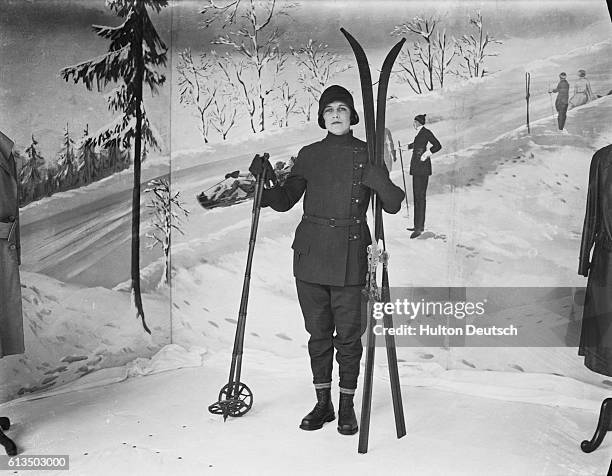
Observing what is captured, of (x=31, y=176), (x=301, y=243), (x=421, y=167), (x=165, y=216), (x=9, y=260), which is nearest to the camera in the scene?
(x=9, y=260)

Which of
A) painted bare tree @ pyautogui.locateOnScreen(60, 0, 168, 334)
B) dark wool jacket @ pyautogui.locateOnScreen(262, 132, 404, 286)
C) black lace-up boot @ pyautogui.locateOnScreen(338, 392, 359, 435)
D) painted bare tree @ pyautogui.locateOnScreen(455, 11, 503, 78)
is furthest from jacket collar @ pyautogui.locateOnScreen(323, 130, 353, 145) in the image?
painted bare tree @ pyautogui.locateOnScreen(60, 0, 168, 334)

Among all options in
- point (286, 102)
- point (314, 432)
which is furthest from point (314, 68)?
point (314, 432)

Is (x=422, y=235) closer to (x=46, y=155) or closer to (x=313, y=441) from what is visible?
(x=313, y=441)

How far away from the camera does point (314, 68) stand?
10.7 feet

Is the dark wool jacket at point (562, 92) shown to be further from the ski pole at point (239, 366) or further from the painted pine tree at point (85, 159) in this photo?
the painted pine tree at point (85, 159)

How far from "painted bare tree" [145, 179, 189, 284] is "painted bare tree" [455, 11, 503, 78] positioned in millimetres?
1472

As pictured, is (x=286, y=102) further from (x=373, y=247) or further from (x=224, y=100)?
(x=373, y=247)

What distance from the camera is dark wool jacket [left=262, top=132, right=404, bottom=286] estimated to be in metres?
2.68

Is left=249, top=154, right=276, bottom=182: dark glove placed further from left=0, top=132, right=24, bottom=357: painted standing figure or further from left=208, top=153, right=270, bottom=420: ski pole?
left=0, top=132, right=24, bottom=357: painted standing figure

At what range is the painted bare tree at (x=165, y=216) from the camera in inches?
141

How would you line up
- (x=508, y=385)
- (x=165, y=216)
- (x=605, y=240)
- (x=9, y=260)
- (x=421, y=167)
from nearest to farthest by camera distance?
1. (x=605, y=240)
2. (x=9, y=260)
3. (x=508, y=385)
4. (x=421, y=167)
5. (x=165, y=216)

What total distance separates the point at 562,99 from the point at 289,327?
62.4 inches

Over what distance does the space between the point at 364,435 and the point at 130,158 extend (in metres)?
1.68

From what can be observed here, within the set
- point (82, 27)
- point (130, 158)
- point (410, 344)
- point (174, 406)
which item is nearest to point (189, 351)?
point (174, 406)
